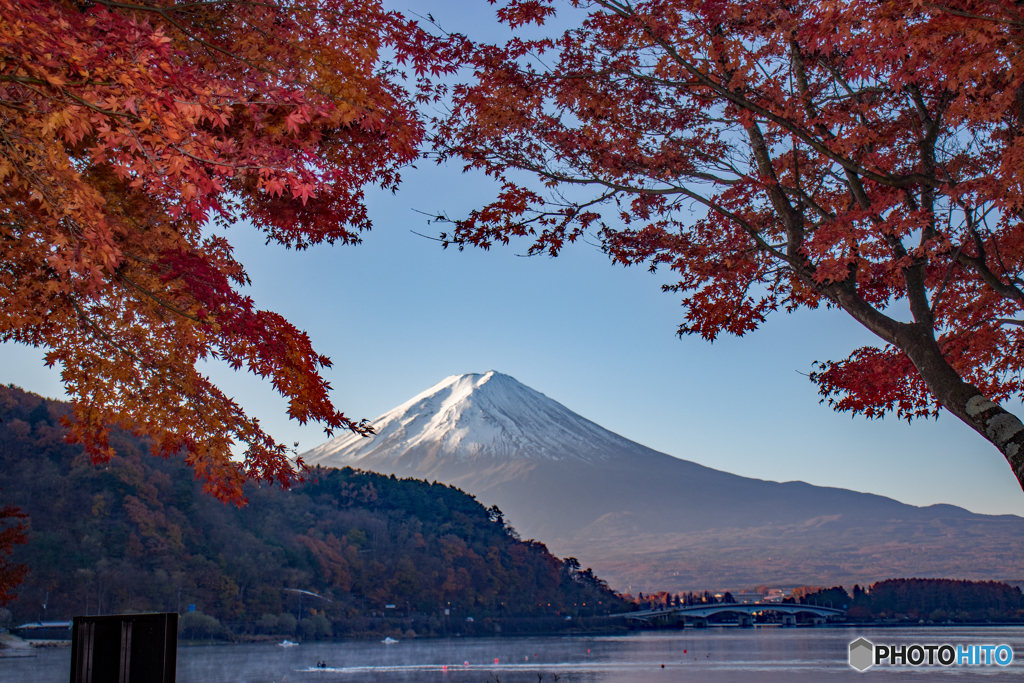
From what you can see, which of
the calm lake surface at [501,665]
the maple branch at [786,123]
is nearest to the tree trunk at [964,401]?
the maple branch at [786,123]

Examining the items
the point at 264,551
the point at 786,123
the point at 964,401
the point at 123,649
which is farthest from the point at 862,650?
the point at 264,551

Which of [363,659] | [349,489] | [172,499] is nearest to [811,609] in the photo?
[363,659]

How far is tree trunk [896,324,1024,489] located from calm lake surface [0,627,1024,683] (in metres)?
31.8

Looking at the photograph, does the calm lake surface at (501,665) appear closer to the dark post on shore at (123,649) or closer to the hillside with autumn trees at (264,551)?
the hillside with autumn trees at (264,551)

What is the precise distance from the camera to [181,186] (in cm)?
299

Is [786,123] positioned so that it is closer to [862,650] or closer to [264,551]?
[862,650]

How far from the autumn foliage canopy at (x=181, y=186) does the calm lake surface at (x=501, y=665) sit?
3114 cm

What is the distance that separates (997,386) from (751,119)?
4.59 m

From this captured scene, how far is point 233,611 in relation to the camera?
58969mm

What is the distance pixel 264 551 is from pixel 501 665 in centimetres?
2395

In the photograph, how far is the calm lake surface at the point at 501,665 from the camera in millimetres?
38188

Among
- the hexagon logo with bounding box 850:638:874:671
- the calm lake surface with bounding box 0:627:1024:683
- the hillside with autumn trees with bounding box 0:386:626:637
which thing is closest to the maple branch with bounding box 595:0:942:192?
the hexagon logo with bounding box 850:638:874:671

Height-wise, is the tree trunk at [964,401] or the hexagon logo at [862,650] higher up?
the tree trunk at [964,401]

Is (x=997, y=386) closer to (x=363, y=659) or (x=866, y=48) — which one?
(x=866, y=48)
